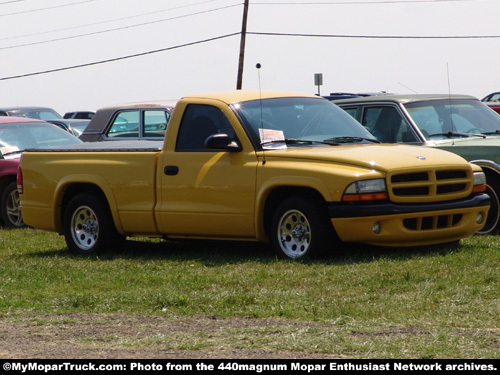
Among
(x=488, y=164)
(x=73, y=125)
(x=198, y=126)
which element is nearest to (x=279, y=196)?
(x=198, y=126)

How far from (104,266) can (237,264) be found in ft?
4.60

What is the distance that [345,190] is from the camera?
983cm

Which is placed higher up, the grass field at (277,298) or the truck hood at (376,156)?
the truck hood at (376,156)

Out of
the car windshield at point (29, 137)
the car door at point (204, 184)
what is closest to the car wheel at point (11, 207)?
the car windshield at point (29, 137)

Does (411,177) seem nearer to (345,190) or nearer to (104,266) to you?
(345,190)

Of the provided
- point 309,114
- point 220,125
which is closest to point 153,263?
point 220,125

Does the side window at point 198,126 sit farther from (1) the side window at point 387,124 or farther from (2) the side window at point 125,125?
(2) the side window at point 125,125

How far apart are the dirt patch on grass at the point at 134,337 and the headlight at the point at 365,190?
2531 mm

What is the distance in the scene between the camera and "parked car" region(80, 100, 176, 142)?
55.5 feet

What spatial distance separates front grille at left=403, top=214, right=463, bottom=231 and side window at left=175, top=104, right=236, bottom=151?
2.14 m

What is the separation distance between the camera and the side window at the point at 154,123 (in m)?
16.9

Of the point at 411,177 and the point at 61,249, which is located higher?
the point at 411,177

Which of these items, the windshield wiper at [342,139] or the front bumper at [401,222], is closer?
the front bumper at [401,222]

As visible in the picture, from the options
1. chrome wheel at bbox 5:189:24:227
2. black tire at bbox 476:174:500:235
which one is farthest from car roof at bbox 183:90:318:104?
chrome wheel at bbox 5:189:24:227
